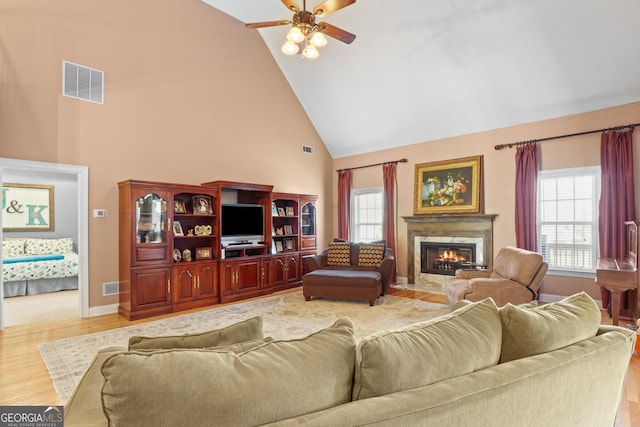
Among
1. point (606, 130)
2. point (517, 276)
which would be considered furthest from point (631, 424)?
point (606, 130)

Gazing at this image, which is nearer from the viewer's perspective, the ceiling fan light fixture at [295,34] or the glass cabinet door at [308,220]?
the ceiling fan light fixture at [295,34]

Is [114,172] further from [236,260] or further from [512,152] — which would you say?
[512,152]

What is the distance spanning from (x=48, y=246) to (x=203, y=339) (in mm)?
7196

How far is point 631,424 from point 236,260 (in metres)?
4.70

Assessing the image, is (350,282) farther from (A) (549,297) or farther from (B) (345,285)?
(A) (549,297)

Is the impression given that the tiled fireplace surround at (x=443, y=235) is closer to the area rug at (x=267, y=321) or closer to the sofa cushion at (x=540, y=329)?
the area rug at (x=267, y=321)

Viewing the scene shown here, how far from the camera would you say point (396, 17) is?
466cm

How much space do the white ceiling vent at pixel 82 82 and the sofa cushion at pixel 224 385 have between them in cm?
487

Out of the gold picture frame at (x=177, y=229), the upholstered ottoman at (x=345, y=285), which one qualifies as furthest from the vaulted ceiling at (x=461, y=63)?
the gold picture frame at (x=177, y=229)

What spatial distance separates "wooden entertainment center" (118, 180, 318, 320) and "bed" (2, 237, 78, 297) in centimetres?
212

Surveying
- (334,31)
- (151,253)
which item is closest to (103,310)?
(151,253)

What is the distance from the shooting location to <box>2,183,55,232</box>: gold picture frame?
646cm

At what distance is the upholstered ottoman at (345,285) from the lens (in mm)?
4883

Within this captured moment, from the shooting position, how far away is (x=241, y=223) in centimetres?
570
